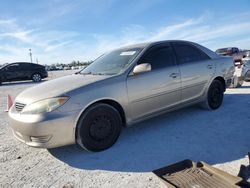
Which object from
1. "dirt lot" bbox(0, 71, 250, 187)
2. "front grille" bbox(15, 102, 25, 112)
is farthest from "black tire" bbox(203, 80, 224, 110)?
"front grille" bbox(15, 102, 25, 112)

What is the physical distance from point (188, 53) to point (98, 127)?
2.52 m

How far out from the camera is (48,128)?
3262 mm

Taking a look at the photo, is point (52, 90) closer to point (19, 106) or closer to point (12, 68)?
point (19, 106)

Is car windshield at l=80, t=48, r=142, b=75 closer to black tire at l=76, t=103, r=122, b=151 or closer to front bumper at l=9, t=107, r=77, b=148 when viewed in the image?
black tire at l=76, t=103, r=122, b=151

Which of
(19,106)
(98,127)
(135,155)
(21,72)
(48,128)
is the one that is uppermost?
(21,72)

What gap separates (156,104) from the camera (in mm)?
4262

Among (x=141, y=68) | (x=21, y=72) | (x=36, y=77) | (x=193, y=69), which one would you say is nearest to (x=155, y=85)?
(x=141, y=68)

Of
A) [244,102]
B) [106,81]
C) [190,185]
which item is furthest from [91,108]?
[244,102]

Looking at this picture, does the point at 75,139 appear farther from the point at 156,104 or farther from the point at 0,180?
the point at 156,104

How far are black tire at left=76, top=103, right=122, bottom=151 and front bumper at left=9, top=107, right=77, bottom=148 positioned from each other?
0.47ft

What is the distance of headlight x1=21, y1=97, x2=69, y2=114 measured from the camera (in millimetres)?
3311

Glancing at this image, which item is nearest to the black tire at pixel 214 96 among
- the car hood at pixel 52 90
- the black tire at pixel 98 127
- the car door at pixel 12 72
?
the black tire at pixel 98 127

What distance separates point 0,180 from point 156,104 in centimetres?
256

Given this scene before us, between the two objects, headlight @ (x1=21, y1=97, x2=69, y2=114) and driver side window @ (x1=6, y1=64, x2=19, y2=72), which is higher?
driver side window @ (x1=6, y1=64, x2=19, y2=72)
